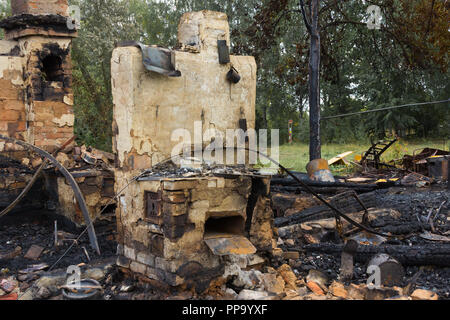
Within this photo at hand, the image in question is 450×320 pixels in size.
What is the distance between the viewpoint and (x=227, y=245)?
201 inches

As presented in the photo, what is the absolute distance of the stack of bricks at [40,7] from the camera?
30.6 ft

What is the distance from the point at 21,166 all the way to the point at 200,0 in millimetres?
14774

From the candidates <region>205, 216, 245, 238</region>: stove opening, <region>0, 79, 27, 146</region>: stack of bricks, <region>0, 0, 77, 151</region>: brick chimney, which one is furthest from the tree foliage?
<region>205, 216, 245, 238</region>: stove opening

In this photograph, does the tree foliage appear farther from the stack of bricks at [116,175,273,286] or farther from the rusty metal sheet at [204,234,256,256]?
the rusty metal sheet at [204,234,256,256]

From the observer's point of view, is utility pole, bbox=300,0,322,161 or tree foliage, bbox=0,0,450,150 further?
tree foliage, bbox=0,0,450,150

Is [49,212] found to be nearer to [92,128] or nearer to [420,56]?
[92,128]

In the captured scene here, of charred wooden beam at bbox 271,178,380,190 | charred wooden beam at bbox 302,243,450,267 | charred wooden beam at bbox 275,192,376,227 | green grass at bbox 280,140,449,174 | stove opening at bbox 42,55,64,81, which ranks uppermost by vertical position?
stove opening at bbox 42,55,64,81

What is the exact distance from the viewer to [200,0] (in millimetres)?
21219

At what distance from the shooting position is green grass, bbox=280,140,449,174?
52.4ft

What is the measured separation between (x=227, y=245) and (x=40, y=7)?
738 cm

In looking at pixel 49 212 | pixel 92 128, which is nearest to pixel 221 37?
pixel 49 212

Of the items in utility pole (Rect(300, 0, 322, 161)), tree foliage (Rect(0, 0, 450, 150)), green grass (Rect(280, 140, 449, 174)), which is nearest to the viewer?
utility pole (Rect(300, 0, 322, 161))

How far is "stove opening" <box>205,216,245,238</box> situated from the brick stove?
14 millimetres

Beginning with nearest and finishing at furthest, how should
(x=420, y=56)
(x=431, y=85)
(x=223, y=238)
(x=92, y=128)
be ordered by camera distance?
(x=223, y=238) → (x=420, y=56) → (x=92, y=128) → (x=431, y=85)
